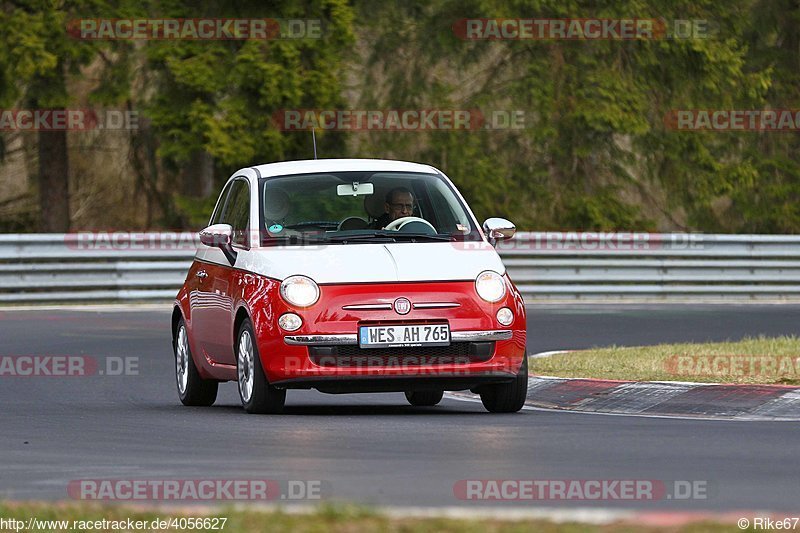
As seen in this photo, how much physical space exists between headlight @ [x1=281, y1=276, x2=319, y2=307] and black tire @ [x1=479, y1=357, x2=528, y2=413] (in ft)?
4.91

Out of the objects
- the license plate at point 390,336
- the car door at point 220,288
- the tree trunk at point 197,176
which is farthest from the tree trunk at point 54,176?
the license plate at point 390,336

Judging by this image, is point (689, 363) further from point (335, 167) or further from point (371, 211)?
point (335, 167)

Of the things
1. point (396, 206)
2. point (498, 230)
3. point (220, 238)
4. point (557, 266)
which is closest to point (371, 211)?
point (396, 206)

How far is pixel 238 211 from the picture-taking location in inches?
527

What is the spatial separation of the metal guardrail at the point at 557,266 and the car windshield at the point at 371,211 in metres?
13.7

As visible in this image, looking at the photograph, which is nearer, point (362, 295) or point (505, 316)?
point (362, 295)

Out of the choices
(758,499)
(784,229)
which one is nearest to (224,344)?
(758,499)

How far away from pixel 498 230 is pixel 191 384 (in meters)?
2.60

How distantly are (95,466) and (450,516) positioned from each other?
2913mm

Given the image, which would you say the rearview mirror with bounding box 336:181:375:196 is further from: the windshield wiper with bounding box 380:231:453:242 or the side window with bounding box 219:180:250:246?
the side window with bounding box 219:180:250:246

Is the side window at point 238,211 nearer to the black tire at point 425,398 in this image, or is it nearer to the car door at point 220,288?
the car door at point 220,288

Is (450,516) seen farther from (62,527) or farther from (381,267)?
(381,267)

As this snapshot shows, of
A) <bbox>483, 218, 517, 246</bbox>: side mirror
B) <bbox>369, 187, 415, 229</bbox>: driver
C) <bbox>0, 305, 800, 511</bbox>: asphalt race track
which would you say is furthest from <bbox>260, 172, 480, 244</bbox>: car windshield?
<bbox>0, 305, 800, 511</bbox>: asphalt race track

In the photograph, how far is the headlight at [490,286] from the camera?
11.9m
